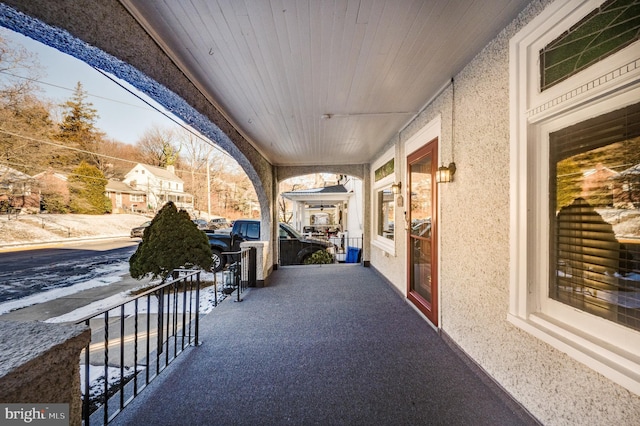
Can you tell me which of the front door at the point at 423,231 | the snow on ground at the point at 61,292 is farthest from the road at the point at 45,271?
the front door at the point at 423,231

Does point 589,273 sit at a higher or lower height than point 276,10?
lower

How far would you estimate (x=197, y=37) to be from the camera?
189cm

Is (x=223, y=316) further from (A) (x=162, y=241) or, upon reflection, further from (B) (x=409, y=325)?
(B) (x=409, y=325)

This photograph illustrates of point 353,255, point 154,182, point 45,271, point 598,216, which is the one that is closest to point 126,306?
point 353,255

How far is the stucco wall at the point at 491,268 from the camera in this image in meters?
1.35

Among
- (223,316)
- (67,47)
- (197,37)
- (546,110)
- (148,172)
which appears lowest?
(223,316)

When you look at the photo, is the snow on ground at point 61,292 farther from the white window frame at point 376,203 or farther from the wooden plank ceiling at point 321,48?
the white window frame at point 376,203

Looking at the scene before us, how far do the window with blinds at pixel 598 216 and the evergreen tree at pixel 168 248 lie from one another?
3.35m

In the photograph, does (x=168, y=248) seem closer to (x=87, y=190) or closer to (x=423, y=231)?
(x=423, y=231)

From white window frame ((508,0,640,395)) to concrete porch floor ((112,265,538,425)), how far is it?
27.7 inches

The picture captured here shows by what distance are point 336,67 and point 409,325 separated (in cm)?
303

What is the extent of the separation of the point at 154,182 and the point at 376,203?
26300 mm

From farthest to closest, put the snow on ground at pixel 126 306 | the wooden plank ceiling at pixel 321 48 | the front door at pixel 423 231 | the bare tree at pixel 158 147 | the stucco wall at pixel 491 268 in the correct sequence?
the bare tree at pixel 158 147 → the snow on ground at pixel 126 306 → the front door at pixel 423 231 → the wooden plank ceiling at pixel 321 48 → the stucco wall at pixel 491 268

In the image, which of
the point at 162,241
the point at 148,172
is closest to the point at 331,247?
the point at 162,241
